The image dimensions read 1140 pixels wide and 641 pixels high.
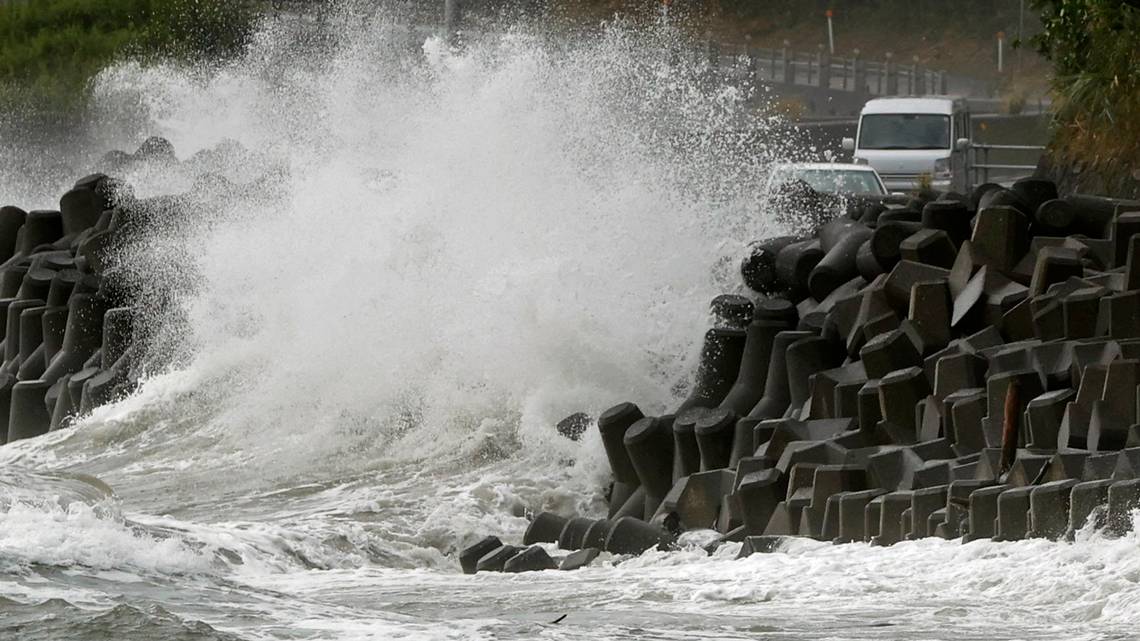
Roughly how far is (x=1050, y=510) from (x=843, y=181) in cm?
1349

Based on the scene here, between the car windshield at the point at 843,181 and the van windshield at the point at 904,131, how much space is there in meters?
6.29

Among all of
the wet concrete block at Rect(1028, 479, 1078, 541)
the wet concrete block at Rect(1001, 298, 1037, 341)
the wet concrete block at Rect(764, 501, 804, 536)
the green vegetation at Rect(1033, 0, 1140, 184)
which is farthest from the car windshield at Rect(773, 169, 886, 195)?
the wet concrete block at Rect(1028, 479, 1078, 541)

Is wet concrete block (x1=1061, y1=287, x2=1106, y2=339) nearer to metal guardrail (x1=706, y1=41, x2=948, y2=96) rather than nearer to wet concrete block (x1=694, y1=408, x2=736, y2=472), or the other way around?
wet concrete block (x1=694, y1=408, x2=736, y2=472)

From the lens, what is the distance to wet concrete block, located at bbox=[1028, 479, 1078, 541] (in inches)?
323

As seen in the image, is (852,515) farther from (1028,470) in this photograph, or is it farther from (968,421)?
(1028,470)

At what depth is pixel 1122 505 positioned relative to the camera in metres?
7.98

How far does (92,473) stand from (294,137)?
7.34m

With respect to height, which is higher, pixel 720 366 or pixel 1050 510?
pixel 720 366

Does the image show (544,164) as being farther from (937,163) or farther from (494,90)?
(937,163)

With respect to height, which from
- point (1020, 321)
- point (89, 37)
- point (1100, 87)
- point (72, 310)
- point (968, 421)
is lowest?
point (72, 310)

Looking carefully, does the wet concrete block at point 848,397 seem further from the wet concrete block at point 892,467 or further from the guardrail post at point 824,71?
the guardrail post at point 824,71

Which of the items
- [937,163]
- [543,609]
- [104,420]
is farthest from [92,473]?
[937,163]

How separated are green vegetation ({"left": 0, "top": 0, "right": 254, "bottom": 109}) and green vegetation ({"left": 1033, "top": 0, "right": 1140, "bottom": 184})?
1073 inches

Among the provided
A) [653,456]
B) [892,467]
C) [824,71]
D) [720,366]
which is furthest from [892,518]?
[824,71]
